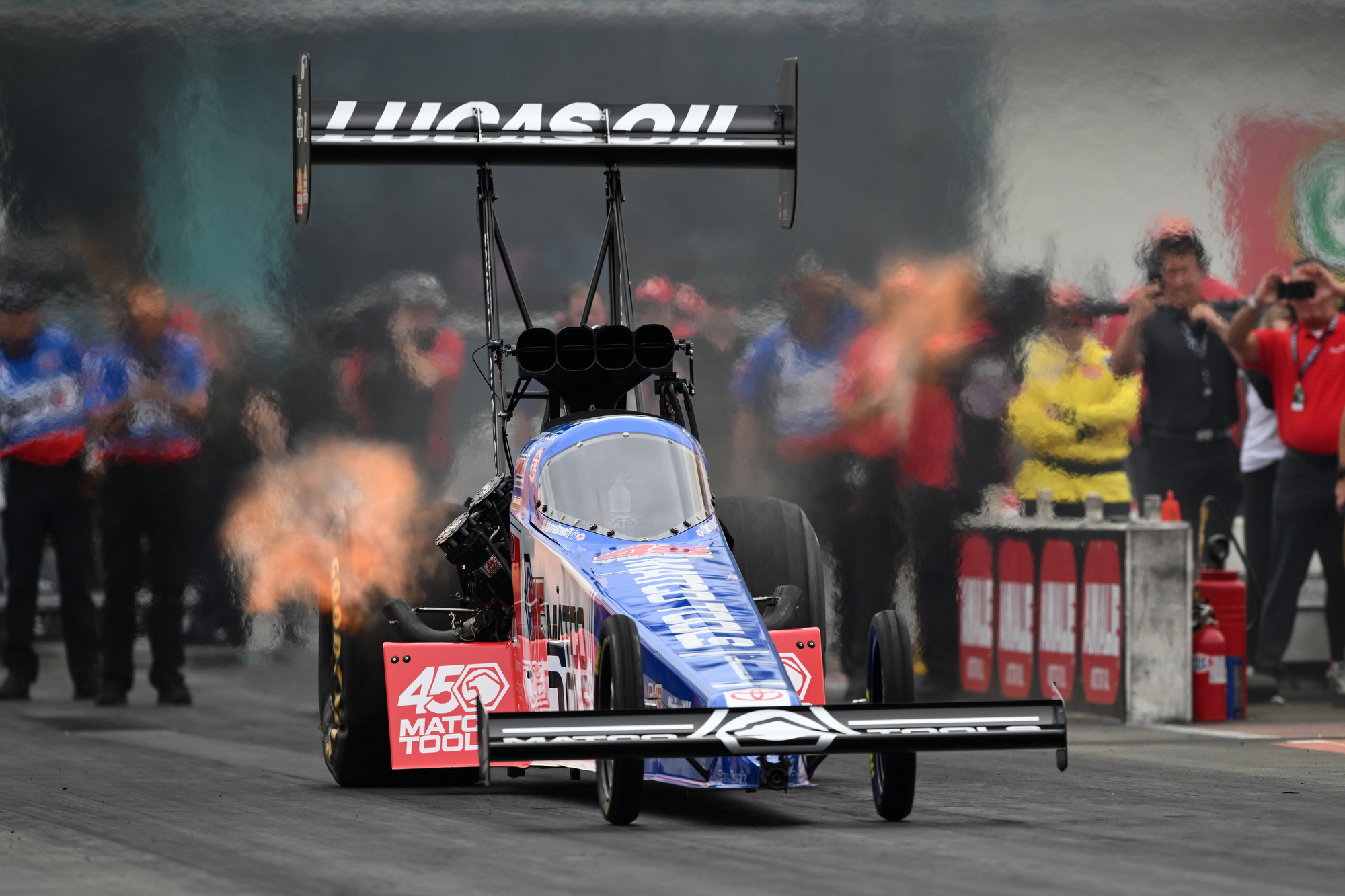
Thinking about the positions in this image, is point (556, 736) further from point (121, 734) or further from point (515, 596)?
point (121, 734)

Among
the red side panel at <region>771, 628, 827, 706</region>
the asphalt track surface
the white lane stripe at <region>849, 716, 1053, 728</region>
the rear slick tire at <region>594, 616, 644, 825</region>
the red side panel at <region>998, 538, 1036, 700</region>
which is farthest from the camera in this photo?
the red side panel at <region>998, 538, 1036, 700</region>

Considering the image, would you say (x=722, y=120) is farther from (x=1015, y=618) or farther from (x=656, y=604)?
(x=1015, y=618)

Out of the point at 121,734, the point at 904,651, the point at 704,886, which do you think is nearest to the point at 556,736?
the point at 704,886

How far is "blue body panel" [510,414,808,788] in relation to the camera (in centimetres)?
654

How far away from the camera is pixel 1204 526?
44.3 feet

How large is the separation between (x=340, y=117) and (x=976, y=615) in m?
6.11

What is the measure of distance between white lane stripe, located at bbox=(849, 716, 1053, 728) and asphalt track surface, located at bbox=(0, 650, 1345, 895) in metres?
0.40

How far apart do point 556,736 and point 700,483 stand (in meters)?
2.04

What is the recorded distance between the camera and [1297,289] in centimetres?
1370

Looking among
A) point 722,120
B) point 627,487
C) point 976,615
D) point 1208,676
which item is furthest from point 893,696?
point 976,615

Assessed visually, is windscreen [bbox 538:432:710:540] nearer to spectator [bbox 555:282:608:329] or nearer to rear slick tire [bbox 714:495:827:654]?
rear slick tire [bbox 714:495:827:654]

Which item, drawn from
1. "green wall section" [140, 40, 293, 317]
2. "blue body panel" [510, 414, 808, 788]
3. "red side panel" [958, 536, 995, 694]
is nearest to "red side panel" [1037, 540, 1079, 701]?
"red side panel" [958, 536, 995, 694]

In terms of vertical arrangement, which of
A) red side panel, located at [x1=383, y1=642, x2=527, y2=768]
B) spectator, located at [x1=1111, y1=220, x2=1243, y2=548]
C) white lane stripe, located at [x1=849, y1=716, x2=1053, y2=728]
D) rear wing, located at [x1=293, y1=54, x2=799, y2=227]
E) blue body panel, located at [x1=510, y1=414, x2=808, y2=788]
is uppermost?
rear wing, located at [x1=293, y1=54, x2=799, y2=227]

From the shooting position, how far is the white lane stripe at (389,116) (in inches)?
356
